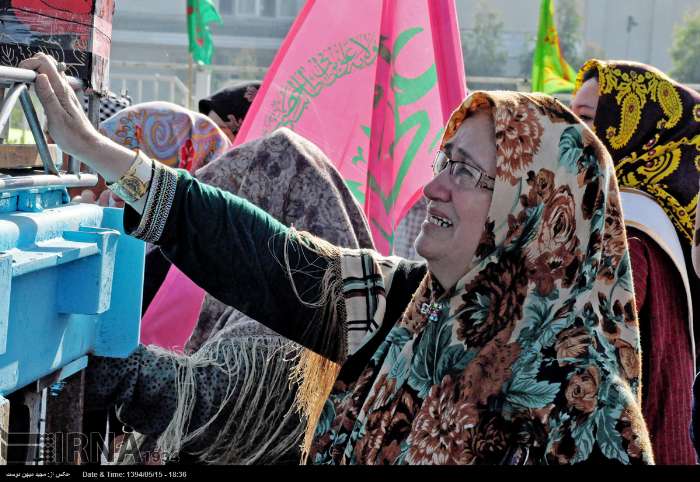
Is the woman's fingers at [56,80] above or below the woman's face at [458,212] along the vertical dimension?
above

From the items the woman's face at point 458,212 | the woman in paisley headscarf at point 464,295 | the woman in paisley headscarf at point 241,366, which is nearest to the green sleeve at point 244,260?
the woman in paisley headscarf at point 464,295

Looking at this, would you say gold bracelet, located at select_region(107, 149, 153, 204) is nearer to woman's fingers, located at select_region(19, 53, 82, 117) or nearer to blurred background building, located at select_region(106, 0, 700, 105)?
woman's fingers, located at select_region(19, 53, 82, 117)

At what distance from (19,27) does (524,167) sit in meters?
0.94

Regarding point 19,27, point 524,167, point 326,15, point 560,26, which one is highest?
point 560,26

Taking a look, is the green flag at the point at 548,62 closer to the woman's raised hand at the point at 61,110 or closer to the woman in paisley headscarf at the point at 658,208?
the woman in paisley headscarf at the point at 658,208

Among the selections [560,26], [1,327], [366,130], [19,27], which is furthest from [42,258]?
[560,26]

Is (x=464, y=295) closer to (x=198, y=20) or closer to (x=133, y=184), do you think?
(x=133, y=184)

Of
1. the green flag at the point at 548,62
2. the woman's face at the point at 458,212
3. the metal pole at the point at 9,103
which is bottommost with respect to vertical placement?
the woman's face at the point at 458,212

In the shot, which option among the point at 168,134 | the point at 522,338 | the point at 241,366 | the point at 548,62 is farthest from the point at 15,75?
the point at 548,62

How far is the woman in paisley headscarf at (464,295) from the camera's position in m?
1.52

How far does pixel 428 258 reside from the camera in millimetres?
1725

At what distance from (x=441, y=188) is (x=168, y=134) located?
220cm

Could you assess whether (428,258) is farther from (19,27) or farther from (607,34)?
(607,34)

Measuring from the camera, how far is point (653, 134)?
8.96 ft
